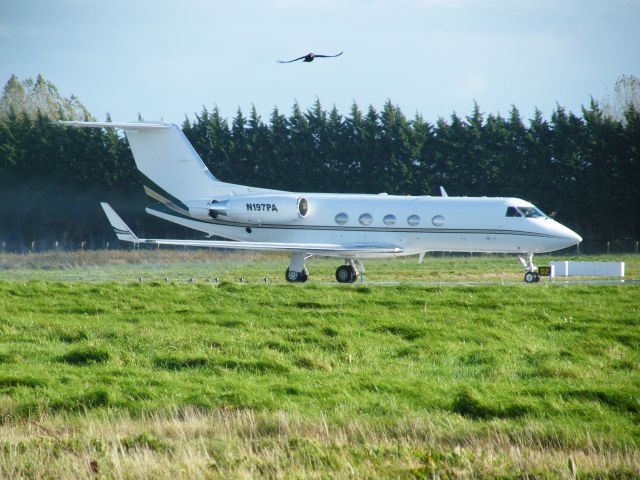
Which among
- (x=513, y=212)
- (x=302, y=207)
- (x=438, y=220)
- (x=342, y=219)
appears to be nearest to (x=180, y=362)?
(x=438, y=220)

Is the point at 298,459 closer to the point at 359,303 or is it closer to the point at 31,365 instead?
the point at 31,365

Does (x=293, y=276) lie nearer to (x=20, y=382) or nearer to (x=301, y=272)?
(x=301, y=272)

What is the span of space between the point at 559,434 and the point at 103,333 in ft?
29.3

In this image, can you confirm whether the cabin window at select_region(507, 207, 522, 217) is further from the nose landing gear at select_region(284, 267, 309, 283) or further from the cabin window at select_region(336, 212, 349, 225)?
the nose landing gear at select_region(284, 267, 309, 283)

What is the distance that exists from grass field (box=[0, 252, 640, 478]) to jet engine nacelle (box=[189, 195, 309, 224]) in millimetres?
9550

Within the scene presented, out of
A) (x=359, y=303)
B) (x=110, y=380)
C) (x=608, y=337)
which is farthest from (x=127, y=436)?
(x=359, y=303)

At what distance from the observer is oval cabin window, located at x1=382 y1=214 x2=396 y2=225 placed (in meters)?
31.3

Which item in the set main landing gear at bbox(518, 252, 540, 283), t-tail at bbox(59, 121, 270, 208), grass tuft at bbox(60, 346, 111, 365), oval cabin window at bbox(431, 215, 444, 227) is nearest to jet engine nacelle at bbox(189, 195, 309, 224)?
t-tail at bbox(59, 121, 270, 208)

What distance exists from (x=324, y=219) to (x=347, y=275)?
7.06 feet

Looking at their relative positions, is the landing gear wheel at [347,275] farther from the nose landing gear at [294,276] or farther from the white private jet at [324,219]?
the nose landing gear at [294,276]

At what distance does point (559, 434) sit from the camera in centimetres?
980

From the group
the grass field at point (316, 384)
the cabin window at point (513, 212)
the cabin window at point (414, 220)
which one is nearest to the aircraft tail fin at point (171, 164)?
the cabin window at point (414, 220)

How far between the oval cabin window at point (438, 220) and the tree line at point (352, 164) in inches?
997

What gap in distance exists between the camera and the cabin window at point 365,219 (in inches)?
1246
